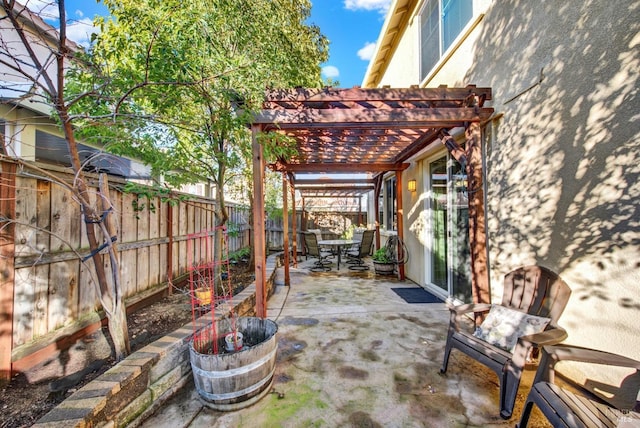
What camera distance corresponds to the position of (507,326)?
2.22m

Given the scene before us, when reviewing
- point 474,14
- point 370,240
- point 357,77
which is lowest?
point 370,240

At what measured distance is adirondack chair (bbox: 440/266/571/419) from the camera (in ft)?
5.95

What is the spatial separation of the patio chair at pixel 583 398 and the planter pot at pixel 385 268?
4.20 m

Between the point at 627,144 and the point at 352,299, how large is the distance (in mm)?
3542

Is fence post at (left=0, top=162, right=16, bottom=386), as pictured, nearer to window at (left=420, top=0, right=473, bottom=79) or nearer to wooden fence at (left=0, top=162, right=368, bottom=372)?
wooden fence at (left=0, top=162, right=368, bottom=372)

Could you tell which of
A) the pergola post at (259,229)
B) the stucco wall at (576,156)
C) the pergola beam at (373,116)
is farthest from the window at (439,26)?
the pergola post at (259,229)

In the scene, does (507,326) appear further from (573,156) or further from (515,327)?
(573,156)

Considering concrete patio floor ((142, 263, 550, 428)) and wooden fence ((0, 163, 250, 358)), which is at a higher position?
wooden fence ((0, 163, 250, 358))

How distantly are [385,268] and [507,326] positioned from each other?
13.1 feet

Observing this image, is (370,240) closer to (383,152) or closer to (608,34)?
(383,152)

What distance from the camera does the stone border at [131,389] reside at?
146cm

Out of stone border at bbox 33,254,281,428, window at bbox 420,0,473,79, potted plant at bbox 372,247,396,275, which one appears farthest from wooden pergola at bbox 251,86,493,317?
potted plant at bbox 372,247,396,275

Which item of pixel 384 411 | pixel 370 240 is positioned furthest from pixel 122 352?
pixel 370 240

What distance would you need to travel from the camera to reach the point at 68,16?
1.84 metres
